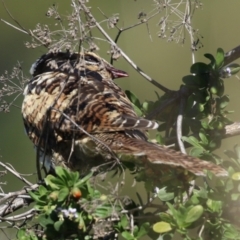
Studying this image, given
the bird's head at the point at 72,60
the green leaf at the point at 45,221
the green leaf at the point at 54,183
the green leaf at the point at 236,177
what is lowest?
the green leaf at the point at 236,177

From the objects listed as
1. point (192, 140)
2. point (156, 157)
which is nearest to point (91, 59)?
point (192, 140)

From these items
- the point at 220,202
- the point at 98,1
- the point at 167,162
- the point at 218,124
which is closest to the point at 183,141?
the point at 218,124

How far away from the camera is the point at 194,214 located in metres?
2.24

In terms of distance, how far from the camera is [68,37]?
249 cm

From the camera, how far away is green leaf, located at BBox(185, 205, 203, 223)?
2234 mm

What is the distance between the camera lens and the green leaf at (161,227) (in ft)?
7.39

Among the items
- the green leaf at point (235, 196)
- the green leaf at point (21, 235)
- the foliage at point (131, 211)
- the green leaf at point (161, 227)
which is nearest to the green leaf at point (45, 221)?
the foliage at point (131, 211)

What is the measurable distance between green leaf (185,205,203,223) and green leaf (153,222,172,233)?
0.23 feet

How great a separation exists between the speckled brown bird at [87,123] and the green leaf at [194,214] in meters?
0.22

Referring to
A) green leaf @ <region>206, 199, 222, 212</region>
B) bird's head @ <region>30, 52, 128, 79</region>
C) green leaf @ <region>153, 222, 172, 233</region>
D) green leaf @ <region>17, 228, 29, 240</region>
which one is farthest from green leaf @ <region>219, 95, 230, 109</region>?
green leaf @ <region>17, 228, 29, 240</region>

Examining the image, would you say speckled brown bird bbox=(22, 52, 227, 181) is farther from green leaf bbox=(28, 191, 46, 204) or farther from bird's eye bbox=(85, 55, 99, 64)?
green leaf bbox=(28, 191, 46, 204)

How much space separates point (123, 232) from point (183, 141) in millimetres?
680

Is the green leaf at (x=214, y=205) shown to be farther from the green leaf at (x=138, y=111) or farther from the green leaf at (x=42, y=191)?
the green leaf at (x=138, y=111)

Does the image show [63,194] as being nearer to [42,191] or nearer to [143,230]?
[42,191]
